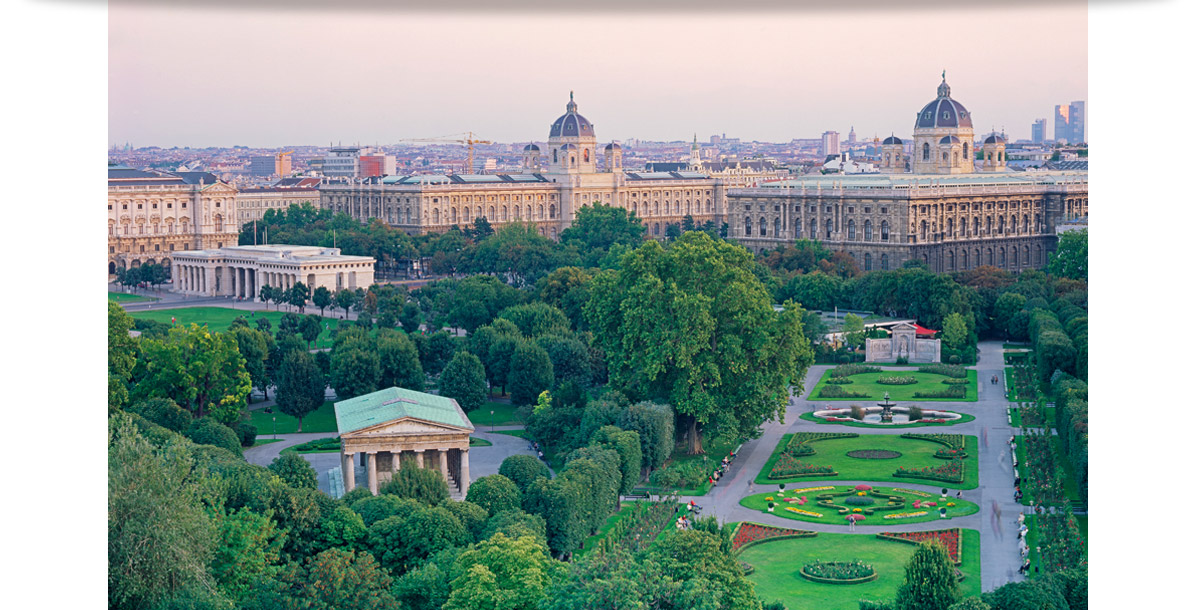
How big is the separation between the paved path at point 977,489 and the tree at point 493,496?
3.77 meters

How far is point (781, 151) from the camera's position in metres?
157

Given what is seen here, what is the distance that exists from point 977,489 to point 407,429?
9.39 metres

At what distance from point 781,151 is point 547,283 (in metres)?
116

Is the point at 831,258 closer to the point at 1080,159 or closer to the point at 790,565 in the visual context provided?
the point at 1080,159

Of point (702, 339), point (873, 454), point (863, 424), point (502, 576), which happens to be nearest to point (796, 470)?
point (873, 454)

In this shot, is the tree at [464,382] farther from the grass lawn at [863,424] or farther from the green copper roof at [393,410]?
the grass lawn at [863,424]

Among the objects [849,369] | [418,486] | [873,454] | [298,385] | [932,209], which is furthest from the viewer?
[932,209]

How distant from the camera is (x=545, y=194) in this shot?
8944 centimetres

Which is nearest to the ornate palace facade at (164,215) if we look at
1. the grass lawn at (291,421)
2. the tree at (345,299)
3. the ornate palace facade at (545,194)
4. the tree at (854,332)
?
the ornate palace facade at (545,194)

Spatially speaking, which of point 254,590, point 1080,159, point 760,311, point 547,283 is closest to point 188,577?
point 254,590

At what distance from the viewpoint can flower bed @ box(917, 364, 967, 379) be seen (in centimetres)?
3844

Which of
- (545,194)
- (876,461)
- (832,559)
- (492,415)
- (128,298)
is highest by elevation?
(545,194)

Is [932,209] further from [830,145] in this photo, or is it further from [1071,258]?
[830,145]

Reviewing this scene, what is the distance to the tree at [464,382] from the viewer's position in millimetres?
31562
